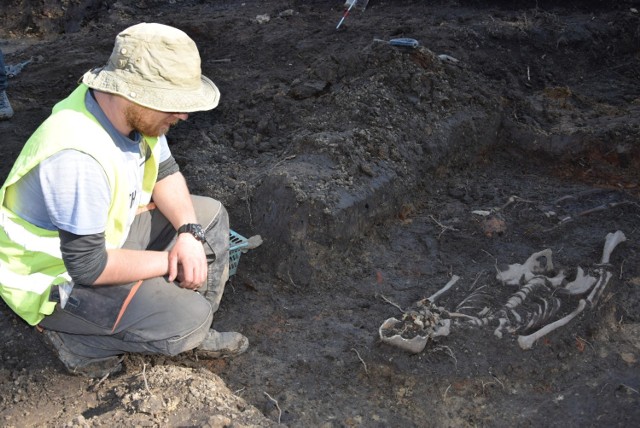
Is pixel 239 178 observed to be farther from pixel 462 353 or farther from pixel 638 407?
pixel 638 407

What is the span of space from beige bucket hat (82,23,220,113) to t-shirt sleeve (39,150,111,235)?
0.32 metres

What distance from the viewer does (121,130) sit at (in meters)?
2.84

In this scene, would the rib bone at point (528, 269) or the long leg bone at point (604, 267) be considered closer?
the long leg bone at point (604, 267)

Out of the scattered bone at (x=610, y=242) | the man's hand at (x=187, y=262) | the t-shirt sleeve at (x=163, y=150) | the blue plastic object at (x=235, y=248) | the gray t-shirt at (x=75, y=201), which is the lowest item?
the scattered bone at (x=610, y=242)

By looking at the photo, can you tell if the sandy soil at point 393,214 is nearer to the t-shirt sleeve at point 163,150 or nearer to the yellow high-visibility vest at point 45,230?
the yellow high-visibility vest at point 45,230

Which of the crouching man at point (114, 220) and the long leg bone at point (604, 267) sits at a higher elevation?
the crouching man at point (114, 220)

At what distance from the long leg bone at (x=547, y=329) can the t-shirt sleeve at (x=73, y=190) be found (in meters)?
2.32

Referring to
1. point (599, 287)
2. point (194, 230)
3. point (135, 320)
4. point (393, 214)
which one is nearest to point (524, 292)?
point (599, 287)

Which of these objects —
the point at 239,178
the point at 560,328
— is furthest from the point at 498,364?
the point at 239,178

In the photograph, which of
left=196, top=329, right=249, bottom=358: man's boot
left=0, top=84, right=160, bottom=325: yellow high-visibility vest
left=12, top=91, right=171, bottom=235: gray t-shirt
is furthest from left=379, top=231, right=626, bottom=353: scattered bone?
left=12, top=91, right=171, bottom=235: gray t-shirt

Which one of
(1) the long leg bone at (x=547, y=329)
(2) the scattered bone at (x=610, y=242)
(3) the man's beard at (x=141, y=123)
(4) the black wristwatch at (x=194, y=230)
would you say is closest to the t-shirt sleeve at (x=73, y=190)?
(3) the man's beard at (x=141, y=123)

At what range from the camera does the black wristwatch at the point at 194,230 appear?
10.8ft

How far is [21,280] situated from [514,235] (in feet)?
10.8

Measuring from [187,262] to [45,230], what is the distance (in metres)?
0.64
